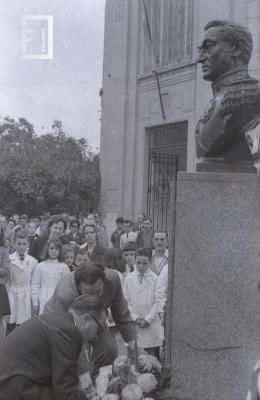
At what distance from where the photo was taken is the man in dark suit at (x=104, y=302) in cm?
453

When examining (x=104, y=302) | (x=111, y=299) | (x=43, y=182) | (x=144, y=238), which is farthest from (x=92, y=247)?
(x=43, y=182)

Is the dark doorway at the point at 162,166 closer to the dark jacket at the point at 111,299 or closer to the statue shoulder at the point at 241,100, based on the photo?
the dark jacket at the point at 111,299

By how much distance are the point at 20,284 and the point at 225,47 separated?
4.66 meters

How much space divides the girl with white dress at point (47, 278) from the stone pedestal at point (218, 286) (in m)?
3.55

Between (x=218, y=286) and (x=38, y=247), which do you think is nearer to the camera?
(x=218, y=286)

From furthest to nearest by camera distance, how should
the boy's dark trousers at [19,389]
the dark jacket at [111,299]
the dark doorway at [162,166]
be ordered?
the dark doorway at [162,166]
the dark jacket at [111,299]
the boy's dark trousers at [19,389]

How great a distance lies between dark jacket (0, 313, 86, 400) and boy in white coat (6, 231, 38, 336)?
439 centimetres

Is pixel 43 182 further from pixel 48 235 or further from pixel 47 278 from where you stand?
pixel 47 278

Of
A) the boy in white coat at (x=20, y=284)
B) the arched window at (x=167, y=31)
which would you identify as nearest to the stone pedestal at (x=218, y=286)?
the boy in white coat at (x=20, y=284)

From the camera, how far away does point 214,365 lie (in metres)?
4.34

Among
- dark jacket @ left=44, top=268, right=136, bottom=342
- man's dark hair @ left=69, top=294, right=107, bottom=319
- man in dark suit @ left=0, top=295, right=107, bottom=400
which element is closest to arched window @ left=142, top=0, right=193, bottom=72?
dark jacket @ left=44, top=268, right=136, bottom=342

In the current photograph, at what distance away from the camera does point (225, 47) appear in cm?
469

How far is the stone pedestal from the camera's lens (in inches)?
169

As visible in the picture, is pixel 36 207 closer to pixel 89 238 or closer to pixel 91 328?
pixel 89 238
